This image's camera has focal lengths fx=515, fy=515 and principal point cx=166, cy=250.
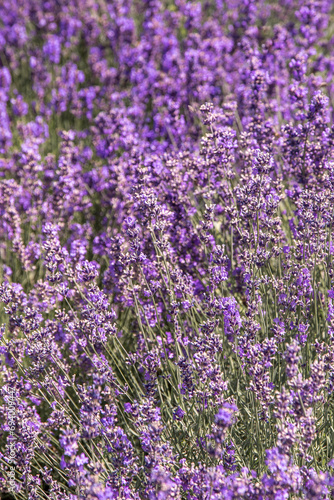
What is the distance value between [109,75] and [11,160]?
1.80 meters

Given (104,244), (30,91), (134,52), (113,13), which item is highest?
(113,13)

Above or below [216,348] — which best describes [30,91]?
above

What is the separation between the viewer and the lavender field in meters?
2.17

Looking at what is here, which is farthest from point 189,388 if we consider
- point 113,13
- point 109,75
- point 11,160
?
point 113,13

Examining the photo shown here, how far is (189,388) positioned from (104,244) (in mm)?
1679

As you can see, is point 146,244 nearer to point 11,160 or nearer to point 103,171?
point 103,171

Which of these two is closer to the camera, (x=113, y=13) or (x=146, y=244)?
(x=146, y=244)

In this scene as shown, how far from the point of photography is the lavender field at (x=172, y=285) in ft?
7.13

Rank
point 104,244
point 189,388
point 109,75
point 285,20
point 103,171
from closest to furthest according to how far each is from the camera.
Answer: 1. point 189,388
2. point 104,244
3. point 103,171
4. point 109,75
5. point 285,20

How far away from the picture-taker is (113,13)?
7105 mm

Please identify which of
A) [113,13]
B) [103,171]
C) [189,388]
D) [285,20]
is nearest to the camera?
[189,388]

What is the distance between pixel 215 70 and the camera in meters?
5.62

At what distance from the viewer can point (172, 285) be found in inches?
123

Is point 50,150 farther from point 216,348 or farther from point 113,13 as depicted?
point 216,348
